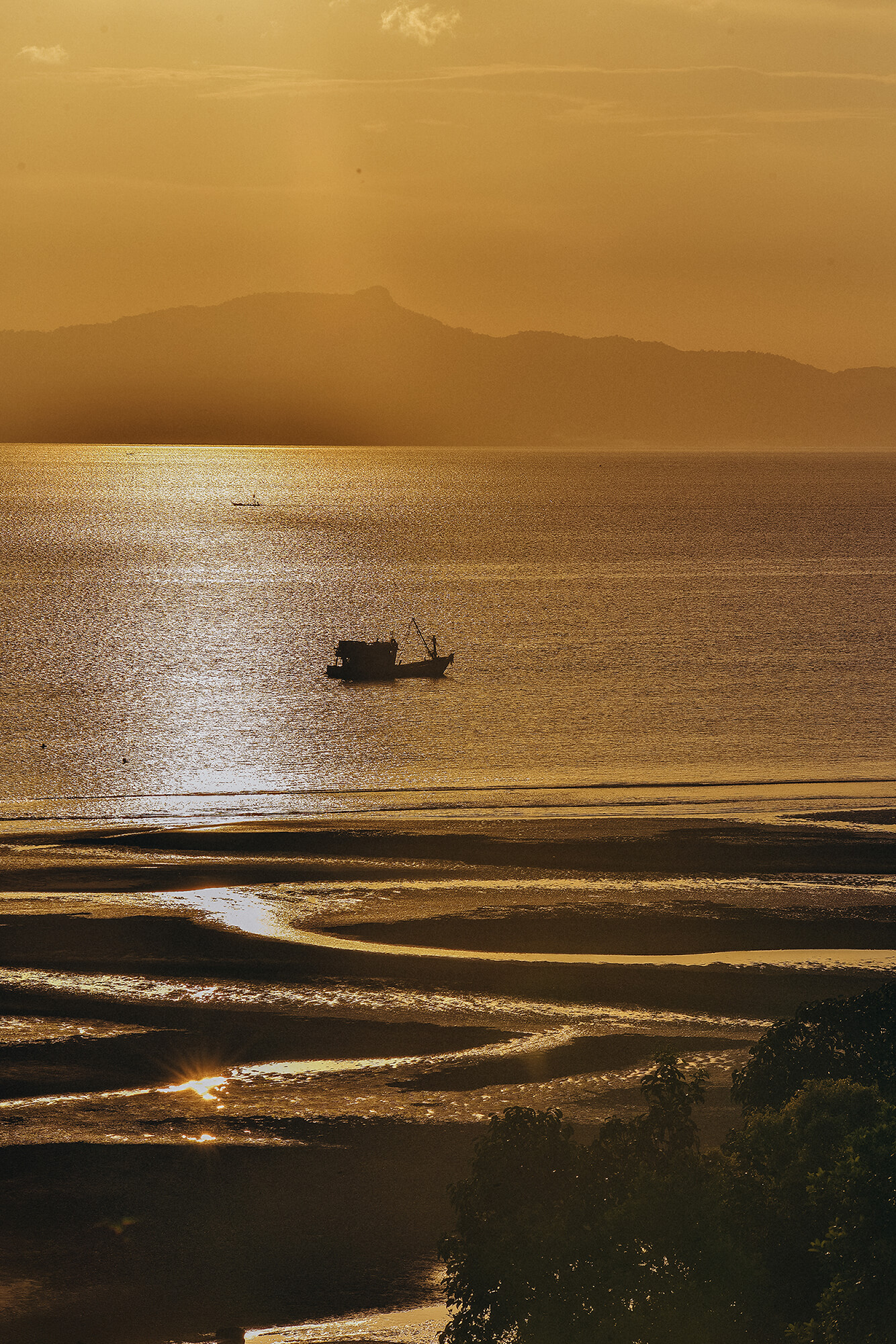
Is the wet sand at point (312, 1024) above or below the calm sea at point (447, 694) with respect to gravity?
below

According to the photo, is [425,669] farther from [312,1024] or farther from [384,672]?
[312,1024]

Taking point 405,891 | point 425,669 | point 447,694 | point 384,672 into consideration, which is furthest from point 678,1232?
point 425,669

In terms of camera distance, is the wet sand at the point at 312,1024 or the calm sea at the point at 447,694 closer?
the wet sand at the point at 312,1024

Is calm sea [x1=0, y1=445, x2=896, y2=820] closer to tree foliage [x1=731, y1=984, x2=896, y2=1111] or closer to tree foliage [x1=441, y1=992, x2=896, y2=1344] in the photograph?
tree foliage [x1=731, y1=984, x2=896, y2=1111]

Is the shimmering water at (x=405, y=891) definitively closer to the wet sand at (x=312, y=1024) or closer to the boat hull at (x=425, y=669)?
the wet sand at (x=312, y=1024)

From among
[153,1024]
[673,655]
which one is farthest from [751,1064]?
[673,655]

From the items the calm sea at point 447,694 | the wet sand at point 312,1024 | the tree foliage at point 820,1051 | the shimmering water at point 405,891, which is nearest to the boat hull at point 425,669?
the calm sea at point 447,694

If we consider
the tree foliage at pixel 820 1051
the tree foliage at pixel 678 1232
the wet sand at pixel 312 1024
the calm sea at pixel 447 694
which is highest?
the calm sea at pixel 447 694

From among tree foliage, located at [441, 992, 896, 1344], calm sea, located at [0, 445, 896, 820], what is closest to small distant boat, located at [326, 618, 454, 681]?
calm sea, located at [0, 445, 896, 820]

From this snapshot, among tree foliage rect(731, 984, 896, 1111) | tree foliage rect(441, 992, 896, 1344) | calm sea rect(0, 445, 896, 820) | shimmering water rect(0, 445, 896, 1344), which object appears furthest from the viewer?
calm sea rect(0, 445, 896, 820)

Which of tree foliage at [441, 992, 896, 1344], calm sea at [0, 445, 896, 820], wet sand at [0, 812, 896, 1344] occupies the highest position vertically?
calm sea at [0, 445, 896, 820]

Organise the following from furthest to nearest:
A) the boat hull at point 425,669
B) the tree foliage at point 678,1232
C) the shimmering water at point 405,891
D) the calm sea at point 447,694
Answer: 1. the boat hull at point 425,669
2. the calm sea at point 447,694
3. the shimmering water at point 405,891
4. the tree foliage at point 678,1232

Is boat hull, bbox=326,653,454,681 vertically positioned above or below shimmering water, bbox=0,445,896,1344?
above

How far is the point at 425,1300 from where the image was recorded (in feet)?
68.5
